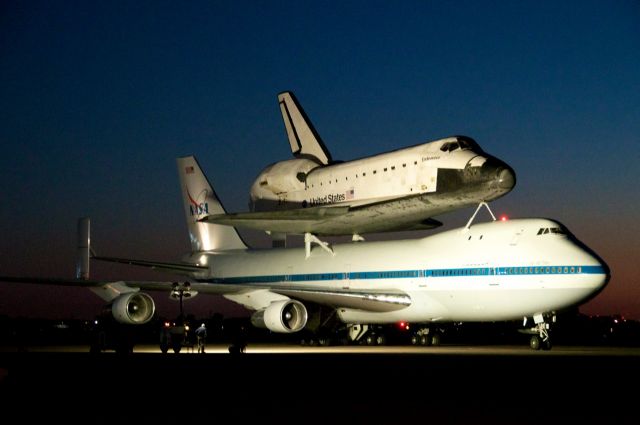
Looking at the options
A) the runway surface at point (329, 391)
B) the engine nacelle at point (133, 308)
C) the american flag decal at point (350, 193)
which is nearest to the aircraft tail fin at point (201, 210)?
the engine nacelle at point (133, 308)

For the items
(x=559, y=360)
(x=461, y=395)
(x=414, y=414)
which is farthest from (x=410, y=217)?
(x=414, y=414)

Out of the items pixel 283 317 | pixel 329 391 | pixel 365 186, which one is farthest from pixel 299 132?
pixel 329 391

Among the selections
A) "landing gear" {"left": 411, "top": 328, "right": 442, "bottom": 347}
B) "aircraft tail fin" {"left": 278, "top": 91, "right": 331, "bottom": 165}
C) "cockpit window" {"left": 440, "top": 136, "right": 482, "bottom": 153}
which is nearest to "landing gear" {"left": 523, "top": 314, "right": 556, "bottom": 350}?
"cockpit window" {"left": 440, "top": 136, "right": 482, "bottom": 153}

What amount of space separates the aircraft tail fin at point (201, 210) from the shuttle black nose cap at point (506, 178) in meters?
20.0

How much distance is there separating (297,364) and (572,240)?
10.8m

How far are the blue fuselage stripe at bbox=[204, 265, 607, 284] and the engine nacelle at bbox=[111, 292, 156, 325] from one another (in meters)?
6.90

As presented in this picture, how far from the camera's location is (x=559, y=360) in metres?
24.0

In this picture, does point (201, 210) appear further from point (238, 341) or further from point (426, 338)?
point (238, 341)

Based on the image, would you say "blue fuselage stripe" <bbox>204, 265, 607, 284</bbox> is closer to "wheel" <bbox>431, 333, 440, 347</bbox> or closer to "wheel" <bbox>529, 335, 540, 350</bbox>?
"wheel" <bbox>529, 335, 540, 350</bbox>

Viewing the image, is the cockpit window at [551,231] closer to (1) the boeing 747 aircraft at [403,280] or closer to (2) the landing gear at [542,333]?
(1) the boeing 747 aircraft at [403,280]

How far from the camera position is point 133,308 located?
108 feet

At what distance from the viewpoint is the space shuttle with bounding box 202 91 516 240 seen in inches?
1054

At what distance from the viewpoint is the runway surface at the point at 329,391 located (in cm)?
1213

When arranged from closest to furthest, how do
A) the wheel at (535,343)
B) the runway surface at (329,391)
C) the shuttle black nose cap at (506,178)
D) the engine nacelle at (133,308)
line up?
the runway surface at (329,391)
the shuttle black nose cap at (506,178)
the wheel at (535,343)
the engine nacelle at (133,308)
